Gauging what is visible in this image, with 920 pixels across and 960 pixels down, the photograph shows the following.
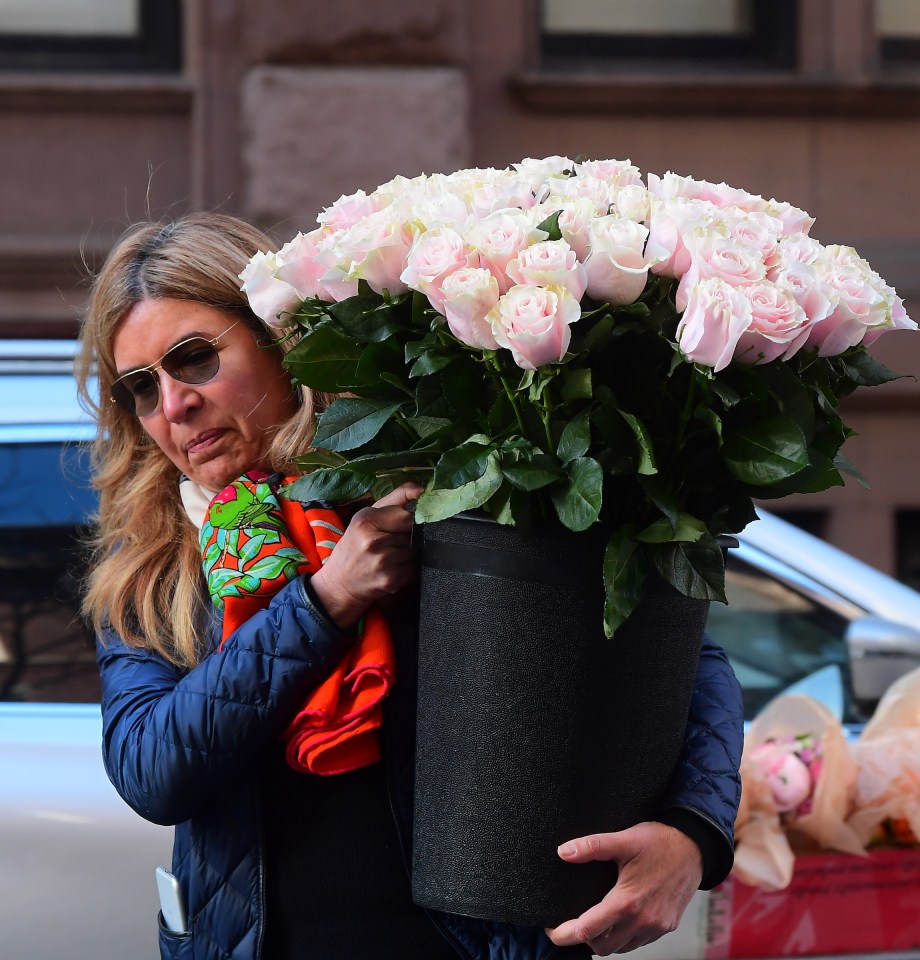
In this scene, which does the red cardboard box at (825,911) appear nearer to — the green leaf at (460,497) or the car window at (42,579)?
the car window at (42,579)

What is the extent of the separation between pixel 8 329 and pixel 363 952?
5.90m

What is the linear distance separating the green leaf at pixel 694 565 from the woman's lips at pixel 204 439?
648 millimetres

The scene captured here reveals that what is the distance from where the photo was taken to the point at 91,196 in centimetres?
707

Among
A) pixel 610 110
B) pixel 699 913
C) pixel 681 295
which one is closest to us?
pixel 681 295

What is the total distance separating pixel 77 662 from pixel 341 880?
4.41 ft

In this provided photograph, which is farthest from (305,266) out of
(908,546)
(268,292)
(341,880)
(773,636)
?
(908,546)

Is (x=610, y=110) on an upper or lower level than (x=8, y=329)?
upper

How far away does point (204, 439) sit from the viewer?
71.1 inches

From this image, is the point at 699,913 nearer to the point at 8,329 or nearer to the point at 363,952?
the point at 363,952

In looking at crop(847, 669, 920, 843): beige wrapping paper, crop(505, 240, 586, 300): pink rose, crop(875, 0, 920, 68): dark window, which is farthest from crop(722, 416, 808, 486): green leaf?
crop(875, 0, 920, 68): dark window

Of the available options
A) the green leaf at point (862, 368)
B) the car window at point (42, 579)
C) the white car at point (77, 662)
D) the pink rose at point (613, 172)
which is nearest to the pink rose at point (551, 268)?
the pink rose at point (613, 172)

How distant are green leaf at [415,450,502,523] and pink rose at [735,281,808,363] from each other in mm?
263

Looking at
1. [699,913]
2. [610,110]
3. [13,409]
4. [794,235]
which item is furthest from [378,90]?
[794,235]

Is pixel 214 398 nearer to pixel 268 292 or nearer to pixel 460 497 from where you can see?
pixel 268 292
